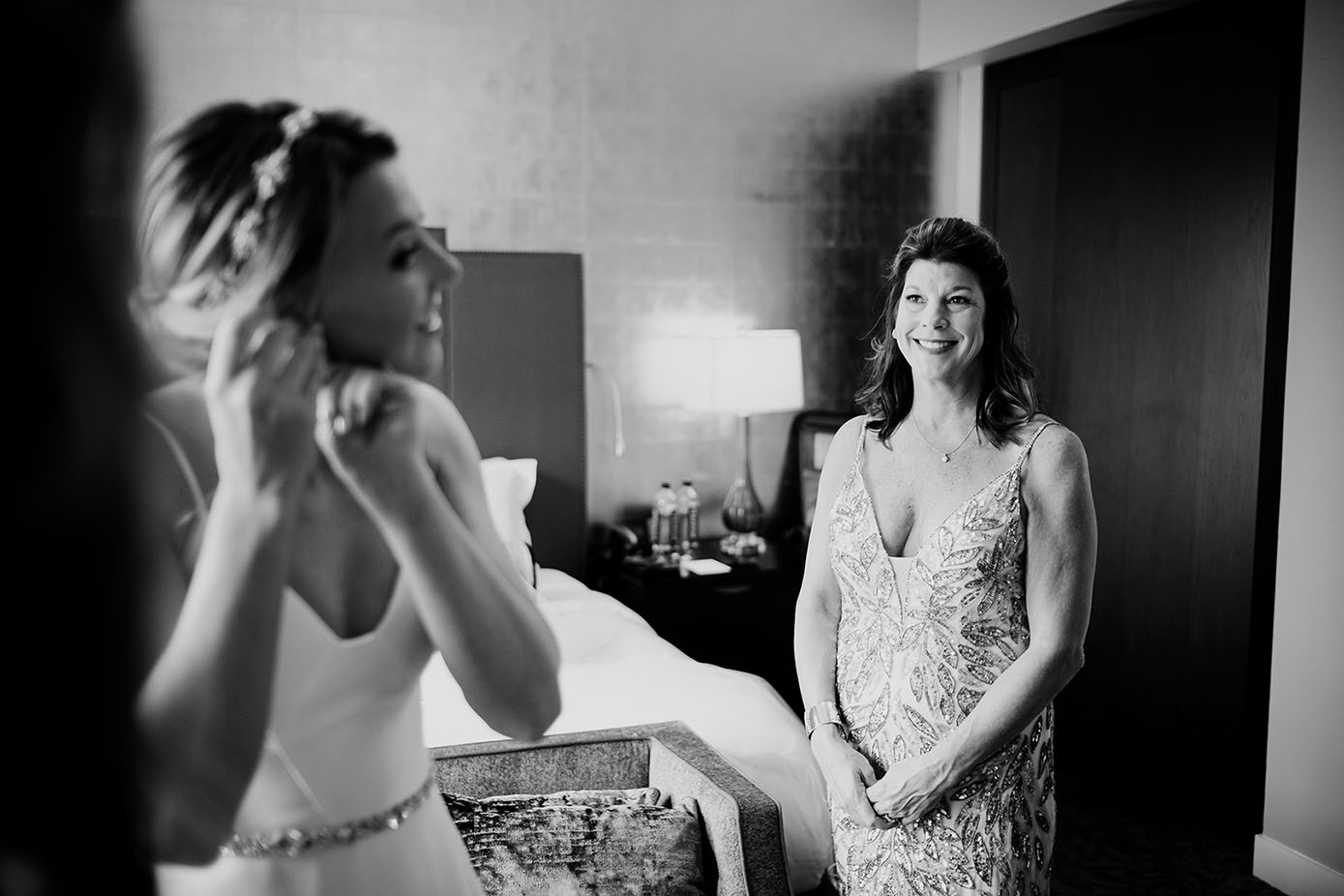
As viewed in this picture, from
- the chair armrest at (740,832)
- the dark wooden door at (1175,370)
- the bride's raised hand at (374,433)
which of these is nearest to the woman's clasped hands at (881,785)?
the chair armrest at (740,832)

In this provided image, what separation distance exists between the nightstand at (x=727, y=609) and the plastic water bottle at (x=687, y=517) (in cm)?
24

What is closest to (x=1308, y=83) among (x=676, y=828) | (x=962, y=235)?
(x=962, y=235)

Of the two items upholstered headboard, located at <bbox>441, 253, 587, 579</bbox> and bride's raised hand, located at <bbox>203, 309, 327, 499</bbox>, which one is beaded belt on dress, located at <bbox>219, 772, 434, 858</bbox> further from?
upholstered headboard, located at <bbox>441, 253, 587, 579</bbox>

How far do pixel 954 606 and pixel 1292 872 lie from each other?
210cm

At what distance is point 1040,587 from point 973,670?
167 millimetres

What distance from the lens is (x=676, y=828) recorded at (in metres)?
1.97

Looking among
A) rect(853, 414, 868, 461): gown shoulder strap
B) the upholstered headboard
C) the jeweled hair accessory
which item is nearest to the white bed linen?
rect(853, 414, 868, 461): gown shoulder strap

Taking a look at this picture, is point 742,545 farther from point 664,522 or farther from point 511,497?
point 511,497

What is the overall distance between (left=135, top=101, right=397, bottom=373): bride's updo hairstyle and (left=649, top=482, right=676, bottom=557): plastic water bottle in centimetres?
393

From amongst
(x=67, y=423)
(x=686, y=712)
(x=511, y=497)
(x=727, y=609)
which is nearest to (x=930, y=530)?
(x=686, y=712)

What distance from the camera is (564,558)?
442 centimetres

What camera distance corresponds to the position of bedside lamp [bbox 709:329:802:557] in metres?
4.37

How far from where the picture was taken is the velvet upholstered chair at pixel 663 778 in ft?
6.33

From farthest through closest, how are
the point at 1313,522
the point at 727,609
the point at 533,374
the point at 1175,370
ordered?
1. the point at 533,374
2. the point at 727,609
3. the point at 1175,370
4. the point at 1313,522
